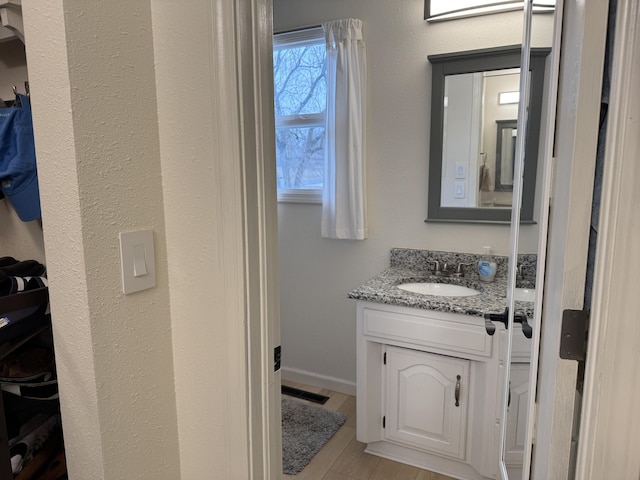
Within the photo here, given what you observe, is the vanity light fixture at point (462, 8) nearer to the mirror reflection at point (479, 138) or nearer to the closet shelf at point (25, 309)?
the mirror reflection at point (479, 138)

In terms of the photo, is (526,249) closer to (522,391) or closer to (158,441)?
(522,391)

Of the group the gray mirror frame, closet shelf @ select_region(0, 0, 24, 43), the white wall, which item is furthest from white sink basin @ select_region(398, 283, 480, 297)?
closet shelf @ select_region(0, 0, 24, 43)

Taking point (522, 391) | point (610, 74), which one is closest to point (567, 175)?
point (610, 74)

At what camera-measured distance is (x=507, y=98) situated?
2.20 m

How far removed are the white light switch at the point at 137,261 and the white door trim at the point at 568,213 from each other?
81 cm

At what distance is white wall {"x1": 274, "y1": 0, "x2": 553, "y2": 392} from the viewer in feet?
7.62

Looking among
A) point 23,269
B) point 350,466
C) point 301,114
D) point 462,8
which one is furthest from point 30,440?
point 462,8

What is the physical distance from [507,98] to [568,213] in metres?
1.68

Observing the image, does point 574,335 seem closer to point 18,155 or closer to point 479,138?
point 18,155

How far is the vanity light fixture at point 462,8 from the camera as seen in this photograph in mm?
2100

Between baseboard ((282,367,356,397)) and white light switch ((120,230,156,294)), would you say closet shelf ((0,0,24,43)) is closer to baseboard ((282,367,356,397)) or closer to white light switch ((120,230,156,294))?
white light switch ((120,230,156,294))

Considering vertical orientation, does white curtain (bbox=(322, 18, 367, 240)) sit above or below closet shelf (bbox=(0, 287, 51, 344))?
above

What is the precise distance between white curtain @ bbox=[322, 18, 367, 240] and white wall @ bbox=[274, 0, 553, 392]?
8 cm

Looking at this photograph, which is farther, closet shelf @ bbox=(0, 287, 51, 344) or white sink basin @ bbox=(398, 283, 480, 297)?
white sink basin @ bbox=(398, 283, 480, 297)
